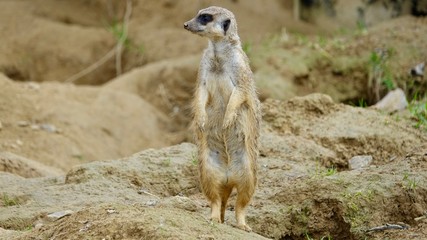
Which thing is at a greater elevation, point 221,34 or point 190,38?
point 221,34

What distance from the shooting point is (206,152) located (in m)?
5.65

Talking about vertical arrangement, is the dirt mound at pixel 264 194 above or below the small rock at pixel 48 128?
above

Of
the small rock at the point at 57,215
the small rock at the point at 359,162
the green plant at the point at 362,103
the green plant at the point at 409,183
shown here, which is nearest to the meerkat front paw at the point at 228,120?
the small rock at the point at 57,215

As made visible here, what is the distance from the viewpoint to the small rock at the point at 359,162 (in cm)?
705

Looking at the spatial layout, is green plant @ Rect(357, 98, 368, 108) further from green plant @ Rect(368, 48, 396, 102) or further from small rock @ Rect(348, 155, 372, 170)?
small rock @ Rect(348, 155, 372, 170)

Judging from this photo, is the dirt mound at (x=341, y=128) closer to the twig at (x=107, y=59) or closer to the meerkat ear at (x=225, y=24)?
the meerkat ear at (x=225, y=24)

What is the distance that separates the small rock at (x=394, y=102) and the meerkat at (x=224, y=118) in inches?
110

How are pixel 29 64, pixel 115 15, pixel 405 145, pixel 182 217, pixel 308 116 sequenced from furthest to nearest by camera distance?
pixel 115 15
pixel 29 64
pixel 308 116
pixel 405 145
pixel 182 217

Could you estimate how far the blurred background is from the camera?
9570 millimetres

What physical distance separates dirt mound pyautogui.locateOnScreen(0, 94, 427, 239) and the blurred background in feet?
3.31

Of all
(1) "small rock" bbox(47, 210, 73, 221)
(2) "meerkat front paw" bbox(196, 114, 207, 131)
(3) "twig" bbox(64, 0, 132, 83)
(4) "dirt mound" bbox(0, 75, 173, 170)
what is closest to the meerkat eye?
(2) "meerkat front paw" bbox(196, 114, 207, 131)

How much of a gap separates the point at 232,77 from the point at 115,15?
23.8ft

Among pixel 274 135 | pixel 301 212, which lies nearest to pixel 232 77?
pixel 301 212

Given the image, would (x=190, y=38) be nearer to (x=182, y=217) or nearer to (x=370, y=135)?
(x=370, y=135)
